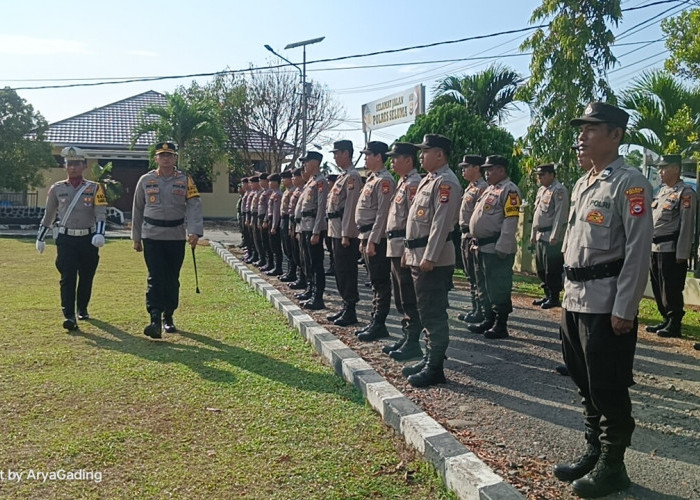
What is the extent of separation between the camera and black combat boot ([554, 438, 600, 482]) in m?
3.11

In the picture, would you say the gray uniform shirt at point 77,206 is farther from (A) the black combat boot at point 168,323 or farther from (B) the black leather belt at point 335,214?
(B) the black leather belt at point 335,214

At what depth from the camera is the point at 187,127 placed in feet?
81.5

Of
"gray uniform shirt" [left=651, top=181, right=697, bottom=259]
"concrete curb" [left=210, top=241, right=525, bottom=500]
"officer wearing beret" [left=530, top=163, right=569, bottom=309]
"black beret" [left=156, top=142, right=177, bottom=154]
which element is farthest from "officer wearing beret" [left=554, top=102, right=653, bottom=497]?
"officer wearing beret" [left=530, top=163, right=569, bottom=309]

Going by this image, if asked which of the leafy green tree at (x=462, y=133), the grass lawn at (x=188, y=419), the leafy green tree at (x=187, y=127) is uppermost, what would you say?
the leafy green tree at (x=187, y=127)

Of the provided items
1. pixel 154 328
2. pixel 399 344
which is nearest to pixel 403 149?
pixel 399 344

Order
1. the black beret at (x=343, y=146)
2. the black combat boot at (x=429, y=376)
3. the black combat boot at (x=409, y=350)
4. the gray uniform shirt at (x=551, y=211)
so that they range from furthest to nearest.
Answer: the gray uniform shirt at (x=551, y=211) < the black beret at (x=343, y=146) < the black combat boot at (x=409, y=350) < the black combat boot at (x=429, y=376)

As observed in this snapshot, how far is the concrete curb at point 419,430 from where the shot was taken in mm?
2859

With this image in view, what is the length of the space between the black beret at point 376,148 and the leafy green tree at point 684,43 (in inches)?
132

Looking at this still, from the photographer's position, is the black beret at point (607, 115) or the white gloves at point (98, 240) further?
the white gloves at point (98, 240)

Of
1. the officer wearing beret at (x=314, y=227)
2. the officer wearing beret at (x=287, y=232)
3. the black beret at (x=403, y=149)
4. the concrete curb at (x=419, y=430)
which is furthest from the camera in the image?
the officer wearing beret at (x=287, y=232)

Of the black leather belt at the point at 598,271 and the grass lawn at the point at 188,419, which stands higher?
the black leather belt at the point at 598,271

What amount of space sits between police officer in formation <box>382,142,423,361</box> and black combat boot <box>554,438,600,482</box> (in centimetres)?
235

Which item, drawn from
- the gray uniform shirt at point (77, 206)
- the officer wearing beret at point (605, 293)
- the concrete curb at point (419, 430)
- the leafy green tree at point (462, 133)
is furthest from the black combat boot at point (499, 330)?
the leafy green tree at point (462, 133)

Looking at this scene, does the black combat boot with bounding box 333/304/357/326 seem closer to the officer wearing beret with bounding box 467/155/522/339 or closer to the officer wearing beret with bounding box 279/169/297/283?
the officer wearing beret with bounding box 467/155/522/339
